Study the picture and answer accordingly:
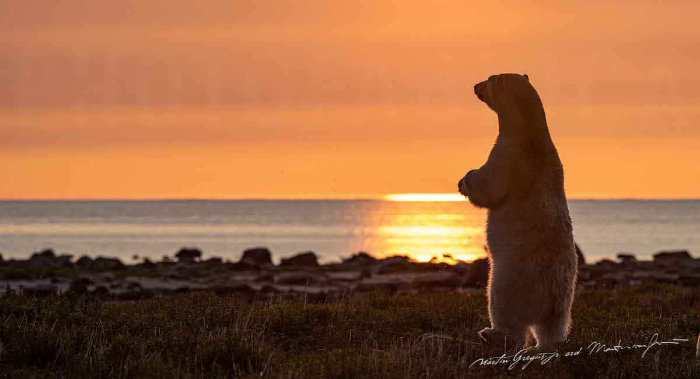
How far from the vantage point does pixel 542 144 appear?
1045cm

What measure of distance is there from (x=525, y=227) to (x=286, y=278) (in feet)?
80.5

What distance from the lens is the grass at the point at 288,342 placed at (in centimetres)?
905

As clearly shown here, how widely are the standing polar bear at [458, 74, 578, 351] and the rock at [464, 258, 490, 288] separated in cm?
1810

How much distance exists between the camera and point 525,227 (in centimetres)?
1027

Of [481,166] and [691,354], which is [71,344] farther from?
[691,354]

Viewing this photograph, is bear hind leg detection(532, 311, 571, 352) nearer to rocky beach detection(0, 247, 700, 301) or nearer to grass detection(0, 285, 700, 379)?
grass detection(0, 285, 700, 379)

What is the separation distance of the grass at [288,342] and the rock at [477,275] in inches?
552

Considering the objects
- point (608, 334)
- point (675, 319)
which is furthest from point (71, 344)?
point (675, 319)

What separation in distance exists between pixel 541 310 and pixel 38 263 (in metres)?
40.1

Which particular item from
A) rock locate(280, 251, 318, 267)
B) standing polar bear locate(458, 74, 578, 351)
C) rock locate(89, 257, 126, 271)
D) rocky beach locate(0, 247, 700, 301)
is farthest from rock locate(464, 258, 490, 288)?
rock locate(89, 257, 126, 271)

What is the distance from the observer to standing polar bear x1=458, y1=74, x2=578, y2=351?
33.7ft

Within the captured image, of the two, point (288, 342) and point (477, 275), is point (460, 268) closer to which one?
point (477, 275)

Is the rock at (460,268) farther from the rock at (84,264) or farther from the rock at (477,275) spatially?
the rock at (84,264)
